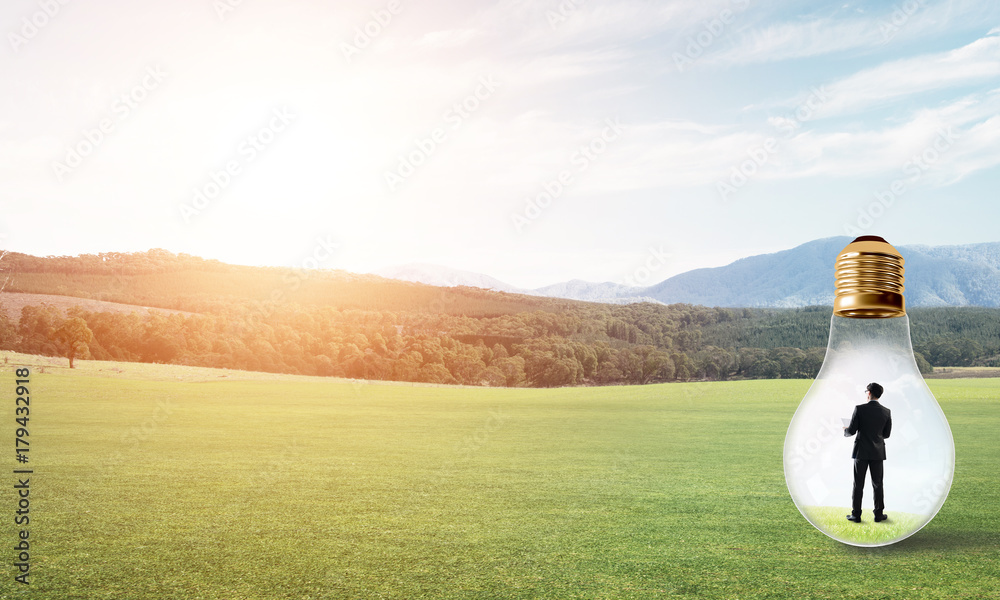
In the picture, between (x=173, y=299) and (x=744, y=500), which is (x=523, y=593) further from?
(x=173, y=299)

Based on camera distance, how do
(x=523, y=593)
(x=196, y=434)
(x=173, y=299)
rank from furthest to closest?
(x=173, y=299)
(x=196, y=434)
(x=523, y=593)

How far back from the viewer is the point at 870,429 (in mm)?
3928

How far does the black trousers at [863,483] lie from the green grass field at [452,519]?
2.88 ft

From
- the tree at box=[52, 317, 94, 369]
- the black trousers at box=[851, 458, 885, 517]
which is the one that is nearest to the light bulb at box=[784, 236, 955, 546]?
the black trousers at box=[851, 458, 885, 517]

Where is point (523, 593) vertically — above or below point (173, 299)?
below

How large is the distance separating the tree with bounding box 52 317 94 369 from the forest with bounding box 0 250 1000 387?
0.42 metres

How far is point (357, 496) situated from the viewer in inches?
326

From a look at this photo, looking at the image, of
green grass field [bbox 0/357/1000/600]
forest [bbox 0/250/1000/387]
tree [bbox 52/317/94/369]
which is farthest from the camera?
forest [bbox 0/250/1000/387]

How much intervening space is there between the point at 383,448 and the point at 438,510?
229 inches

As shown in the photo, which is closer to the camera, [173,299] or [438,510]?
[438,510]

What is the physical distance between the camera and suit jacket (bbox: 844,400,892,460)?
3900 mm

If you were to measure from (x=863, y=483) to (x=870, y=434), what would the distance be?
1.12 ft

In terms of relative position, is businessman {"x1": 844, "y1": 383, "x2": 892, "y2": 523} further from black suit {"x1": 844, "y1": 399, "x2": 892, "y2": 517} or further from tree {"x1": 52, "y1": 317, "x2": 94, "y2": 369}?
tree {"x1": 52, "y1": 317, "x2": 94, "y2": 369}

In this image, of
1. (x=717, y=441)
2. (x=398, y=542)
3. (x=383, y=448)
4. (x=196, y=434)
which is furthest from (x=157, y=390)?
(x=398, y=542)
